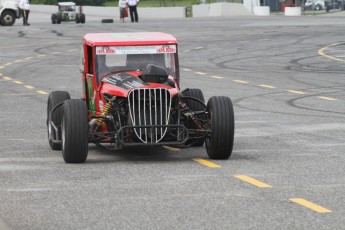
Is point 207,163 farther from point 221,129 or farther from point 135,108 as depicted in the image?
point 135,108

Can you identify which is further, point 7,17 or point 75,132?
point 7,17

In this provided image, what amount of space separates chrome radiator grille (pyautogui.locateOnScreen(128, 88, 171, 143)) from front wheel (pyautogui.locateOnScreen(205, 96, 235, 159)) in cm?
57

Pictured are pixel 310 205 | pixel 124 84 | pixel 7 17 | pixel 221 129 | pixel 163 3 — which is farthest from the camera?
pixel 163 3

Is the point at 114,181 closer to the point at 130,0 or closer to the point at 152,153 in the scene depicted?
the point at 152,153

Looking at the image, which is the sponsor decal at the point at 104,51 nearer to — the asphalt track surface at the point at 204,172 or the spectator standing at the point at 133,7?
the asphalt track surface at the point at 204,172

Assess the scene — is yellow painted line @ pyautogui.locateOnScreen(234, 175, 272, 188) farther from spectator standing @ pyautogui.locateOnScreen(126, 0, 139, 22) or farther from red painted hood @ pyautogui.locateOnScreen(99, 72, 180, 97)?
spectator standing @ pyautogui.locateOnScreen(126, 0, 139, 22)

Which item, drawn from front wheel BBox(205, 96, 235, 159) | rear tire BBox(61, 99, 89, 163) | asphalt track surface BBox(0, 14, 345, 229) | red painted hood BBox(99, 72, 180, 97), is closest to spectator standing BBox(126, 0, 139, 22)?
asphalt track surface BBox(0, 14, 345, 229)

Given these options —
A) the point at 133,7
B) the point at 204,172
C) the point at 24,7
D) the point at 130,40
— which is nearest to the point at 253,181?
the point at 204,172

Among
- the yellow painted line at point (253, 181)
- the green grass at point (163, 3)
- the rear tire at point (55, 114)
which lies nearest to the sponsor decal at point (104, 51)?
the rear tire at point (55, 114)

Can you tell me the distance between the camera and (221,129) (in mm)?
12938

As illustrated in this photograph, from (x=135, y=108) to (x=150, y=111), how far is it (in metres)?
0.19

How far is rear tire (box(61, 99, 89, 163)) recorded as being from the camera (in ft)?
41.7

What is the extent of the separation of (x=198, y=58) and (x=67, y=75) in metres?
7.12

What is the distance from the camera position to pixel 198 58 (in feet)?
116
